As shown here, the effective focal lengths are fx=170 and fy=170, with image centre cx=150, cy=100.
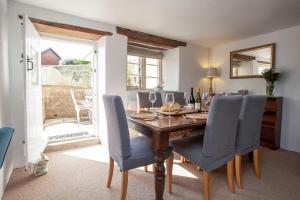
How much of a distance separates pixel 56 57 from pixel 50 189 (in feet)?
19.7

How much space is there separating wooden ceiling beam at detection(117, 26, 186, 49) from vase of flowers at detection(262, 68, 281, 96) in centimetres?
180

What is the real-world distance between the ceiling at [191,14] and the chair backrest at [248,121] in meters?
1.31

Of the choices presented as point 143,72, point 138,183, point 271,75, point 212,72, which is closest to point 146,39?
point 143,72

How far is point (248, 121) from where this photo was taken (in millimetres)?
1817

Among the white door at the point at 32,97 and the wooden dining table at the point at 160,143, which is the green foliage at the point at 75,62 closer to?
the white door at the point at 32,97

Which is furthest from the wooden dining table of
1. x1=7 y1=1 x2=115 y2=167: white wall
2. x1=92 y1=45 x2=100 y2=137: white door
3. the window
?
the window

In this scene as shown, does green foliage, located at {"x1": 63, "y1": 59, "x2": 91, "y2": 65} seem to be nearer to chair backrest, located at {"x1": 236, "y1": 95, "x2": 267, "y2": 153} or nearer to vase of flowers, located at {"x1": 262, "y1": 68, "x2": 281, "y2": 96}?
vase of flowers, located at {"x1": 262, "y1": 68, "x2": 281, "y2": 96}

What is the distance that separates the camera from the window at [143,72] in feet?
12.7

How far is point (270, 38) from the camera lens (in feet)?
10.6

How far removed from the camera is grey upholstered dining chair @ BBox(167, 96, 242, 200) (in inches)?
55.6

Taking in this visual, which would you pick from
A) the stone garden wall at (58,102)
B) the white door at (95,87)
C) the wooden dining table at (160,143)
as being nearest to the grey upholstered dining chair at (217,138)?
the wooden dining table at (160,143)

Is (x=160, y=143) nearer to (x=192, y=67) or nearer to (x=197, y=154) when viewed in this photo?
(x=197, y=154)

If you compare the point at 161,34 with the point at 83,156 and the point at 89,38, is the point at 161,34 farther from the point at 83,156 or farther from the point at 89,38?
the point at 83,156

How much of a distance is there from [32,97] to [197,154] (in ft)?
7.13
